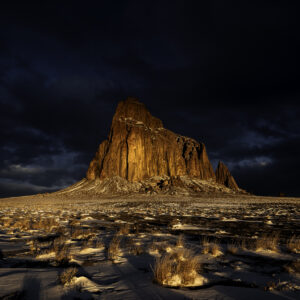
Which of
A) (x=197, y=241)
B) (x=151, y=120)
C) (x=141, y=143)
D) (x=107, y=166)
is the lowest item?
(x=197, y=241)

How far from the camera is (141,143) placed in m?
120

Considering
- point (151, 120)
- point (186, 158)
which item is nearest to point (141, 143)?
point (151, 120)

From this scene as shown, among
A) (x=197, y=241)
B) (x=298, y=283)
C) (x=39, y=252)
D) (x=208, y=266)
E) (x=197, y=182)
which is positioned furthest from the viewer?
(x=197, y=182)

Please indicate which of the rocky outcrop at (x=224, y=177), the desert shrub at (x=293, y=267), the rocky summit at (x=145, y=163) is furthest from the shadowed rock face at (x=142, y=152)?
the desert shrub at (x=293, y=267)

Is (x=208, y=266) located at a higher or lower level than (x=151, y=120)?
lower

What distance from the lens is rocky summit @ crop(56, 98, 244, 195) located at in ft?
327

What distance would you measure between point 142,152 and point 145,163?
6.90 m

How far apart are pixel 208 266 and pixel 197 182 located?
115311 millimetres

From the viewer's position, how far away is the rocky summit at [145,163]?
99800mm

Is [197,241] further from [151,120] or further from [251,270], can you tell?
[151,120]

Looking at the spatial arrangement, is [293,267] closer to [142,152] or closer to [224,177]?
[142,152]

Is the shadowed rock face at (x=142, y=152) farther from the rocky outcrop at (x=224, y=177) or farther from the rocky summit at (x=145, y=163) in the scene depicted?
the rocky outcrop at (x=224, y=177)

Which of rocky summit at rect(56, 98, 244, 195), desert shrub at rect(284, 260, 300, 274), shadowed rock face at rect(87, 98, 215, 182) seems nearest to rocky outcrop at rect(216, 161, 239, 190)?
rocky summit at rect(56, 98, 244, 195)

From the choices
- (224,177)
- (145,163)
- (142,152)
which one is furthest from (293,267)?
(224,177)
